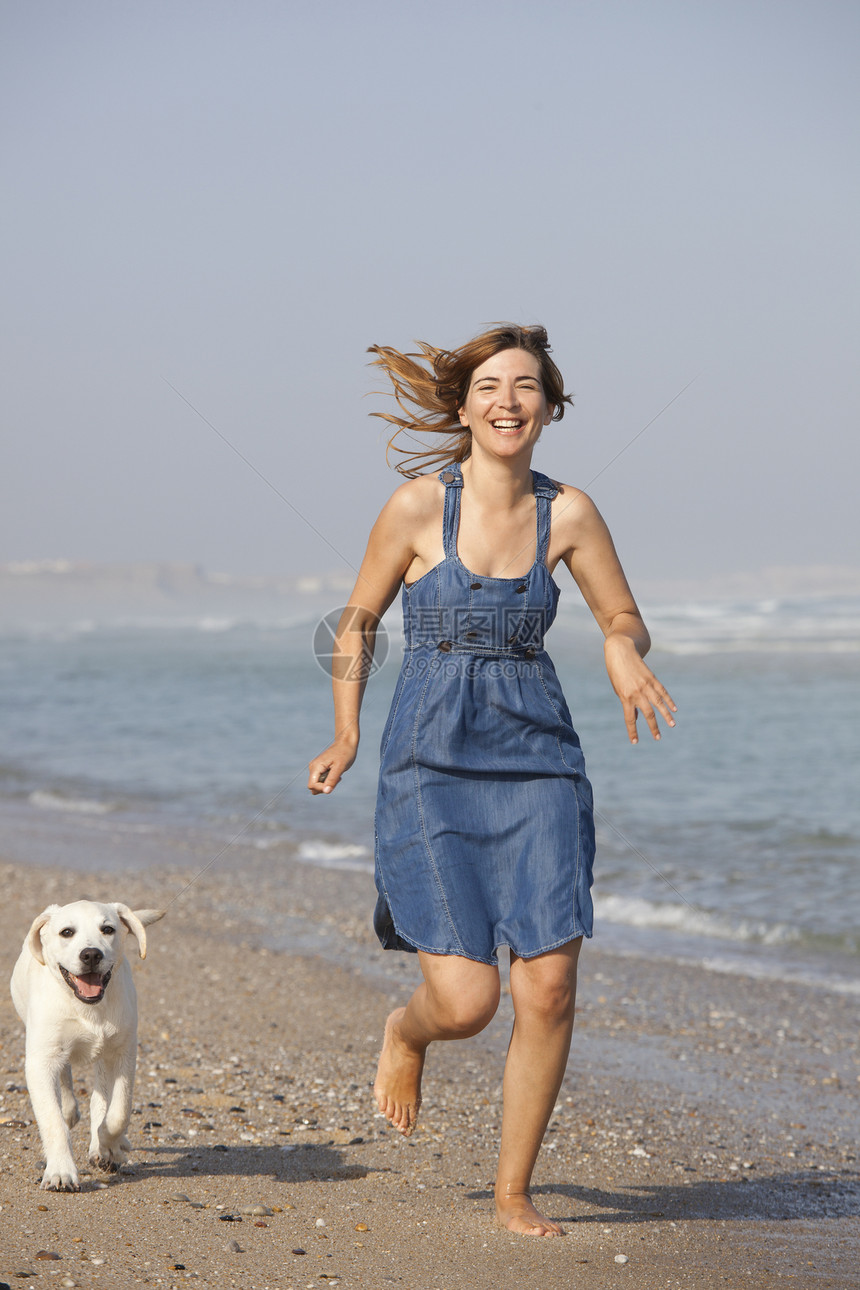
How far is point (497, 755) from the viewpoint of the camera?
3.45 metres

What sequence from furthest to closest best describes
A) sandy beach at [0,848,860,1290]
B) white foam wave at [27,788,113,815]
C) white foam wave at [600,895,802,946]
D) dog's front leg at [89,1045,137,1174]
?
white foam wave at [27,788,113,815] → white foam wave at [600,895,802,946] → dog's front leg at [89,1045,137,1174] → sandy beach at [0,848,860,1290]

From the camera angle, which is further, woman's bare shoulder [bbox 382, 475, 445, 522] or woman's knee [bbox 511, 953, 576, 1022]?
woman's bare shoulder [bbox 382, 475, 445, 522]

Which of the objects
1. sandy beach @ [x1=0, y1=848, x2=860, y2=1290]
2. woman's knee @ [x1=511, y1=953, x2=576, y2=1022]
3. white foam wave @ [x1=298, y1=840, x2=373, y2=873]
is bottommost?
sandy beach @ [x1=0, y1=848, x2=860, y2=1290]

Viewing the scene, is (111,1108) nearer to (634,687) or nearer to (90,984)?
(90,984)

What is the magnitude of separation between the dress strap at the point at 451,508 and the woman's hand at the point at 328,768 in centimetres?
64

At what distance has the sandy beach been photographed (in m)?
3.35

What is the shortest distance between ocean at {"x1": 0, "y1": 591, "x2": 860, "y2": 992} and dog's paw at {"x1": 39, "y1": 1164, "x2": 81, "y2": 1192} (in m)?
3.46

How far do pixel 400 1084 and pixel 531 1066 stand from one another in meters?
0.53

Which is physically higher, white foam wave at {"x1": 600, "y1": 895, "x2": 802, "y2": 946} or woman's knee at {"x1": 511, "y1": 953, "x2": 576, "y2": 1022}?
woman's knee at {"x1": 511, "y1": 953, "x2": 576, "y2": 1022}

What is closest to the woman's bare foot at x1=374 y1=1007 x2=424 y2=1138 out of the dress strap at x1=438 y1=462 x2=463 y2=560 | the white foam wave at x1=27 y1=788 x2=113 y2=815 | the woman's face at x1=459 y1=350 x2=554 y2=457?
the dress strap at x1=438 y1=462 x2=463 y2=560

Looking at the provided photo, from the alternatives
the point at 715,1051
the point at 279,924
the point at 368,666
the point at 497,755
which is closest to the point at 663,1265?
the point at 497,755

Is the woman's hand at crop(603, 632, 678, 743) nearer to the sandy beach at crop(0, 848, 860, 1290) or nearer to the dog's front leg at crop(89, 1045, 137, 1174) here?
the sandy beach at crop(0, 848, 860, 1290)

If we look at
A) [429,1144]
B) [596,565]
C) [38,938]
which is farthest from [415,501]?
[429,1144]

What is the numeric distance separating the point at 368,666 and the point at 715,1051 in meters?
3.45
